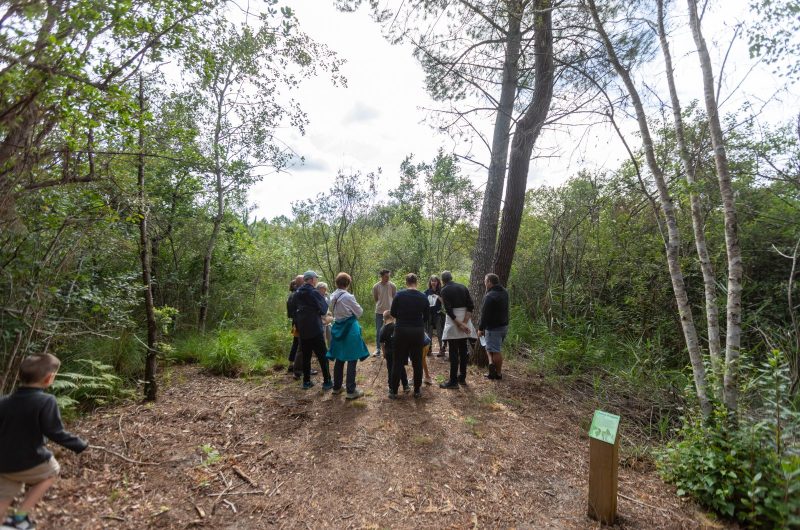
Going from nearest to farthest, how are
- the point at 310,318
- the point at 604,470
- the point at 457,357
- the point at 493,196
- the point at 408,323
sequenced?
the point at 604,470, the point at 408,323, the point at 310,318, the point at 457,357, the point at 493,196

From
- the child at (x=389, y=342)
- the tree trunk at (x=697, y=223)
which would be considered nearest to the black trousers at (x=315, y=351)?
the child at (x=389, y=342)

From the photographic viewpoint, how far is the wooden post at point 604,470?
2.69 metres

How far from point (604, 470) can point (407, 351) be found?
8.56ft

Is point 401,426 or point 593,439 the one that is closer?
point 593,439

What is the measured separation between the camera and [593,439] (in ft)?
9.20

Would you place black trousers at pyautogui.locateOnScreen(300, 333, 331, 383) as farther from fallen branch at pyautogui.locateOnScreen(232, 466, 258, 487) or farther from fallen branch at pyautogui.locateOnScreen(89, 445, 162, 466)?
fallen branch at pyautogui.locateOnScreen(89, 445, 162, 466)

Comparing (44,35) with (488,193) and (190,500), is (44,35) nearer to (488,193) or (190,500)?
(190,500)

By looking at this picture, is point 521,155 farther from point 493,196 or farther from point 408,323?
point 408,323

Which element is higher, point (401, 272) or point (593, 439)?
point (401, 272)

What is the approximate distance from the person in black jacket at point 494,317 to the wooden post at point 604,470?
2.71m

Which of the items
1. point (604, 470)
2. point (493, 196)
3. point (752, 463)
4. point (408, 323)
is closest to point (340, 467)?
point (408, 323)

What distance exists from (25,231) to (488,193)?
6.28 metres

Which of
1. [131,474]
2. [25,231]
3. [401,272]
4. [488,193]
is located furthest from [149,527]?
[401,272]

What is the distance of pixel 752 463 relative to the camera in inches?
102
